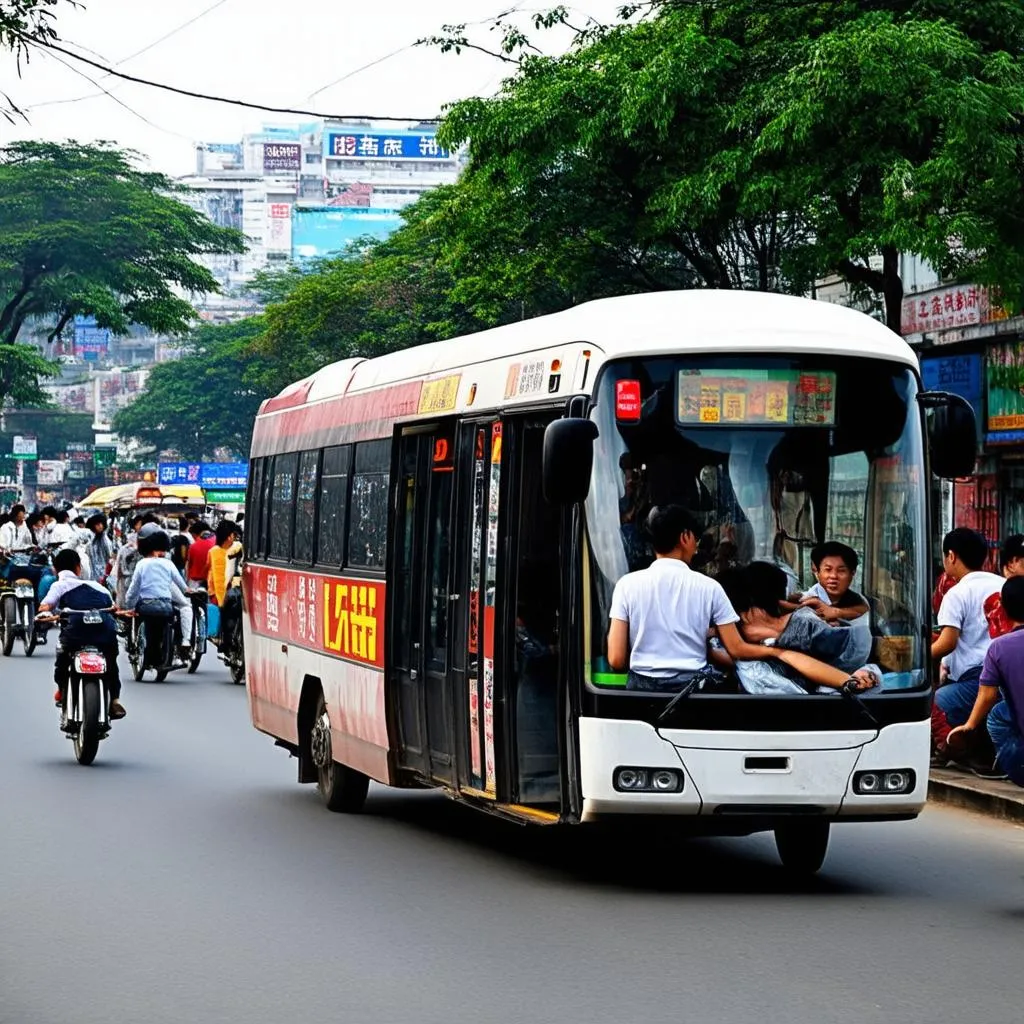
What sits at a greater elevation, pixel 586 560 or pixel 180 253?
pixel 180 253

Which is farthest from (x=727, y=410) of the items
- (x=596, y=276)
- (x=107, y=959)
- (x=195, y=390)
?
(x=195, y=390)

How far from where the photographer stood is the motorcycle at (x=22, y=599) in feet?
91.4

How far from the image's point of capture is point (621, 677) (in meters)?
9.38

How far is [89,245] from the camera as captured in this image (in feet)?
177

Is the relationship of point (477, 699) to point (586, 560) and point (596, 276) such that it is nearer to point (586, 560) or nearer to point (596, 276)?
point (586, 560)

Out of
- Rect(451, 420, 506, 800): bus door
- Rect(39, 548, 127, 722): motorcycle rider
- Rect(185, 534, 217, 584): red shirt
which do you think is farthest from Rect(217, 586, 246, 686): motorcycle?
Rect(451, 420, 506, 800): bus door

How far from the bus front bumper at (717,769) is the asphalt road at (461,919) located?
15.9 inches

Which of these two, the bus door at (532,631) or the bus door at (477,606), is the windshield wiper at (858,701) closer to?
the bus door at (532,631)

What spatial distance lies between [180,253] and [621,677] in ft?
154

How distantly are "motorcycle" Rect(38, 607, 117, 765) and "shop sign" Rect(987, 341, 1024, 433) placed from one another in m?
13.5

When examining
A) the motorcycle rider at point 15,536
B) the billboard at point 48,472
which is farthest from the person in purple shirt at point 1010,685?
the billboard at point 48,472

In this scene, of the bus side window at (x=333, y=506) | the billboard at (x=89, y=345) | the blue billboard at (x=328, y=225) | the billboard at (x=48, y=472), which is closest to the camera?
the bus side window at (x=333, y=506)

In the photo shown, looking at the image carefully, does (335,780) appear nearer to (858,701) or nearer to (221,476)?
(858,701)

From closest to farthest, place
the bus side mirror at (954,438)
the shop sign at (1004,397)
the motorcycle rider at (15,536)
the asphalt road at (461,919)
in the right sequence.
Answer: the asphalt road at (461,919) → the bus side mirror at (954,438) → the shop sign at (1004,397) → the motorcycle rider at (15,536)
